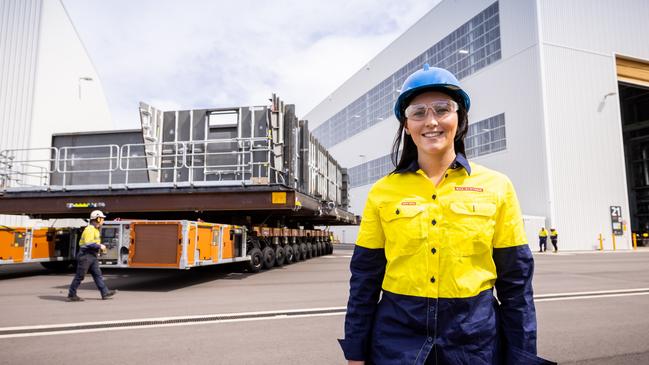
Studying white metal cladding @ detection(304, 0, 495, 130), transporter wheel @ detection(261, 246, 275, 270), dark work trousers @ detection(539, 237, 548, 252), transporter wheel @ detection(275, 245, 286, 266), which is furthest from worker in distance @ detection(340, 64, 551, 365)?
white metal cladding @ detection(304, 0, 495, 130)

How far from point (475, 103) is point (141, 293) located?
26.3 m

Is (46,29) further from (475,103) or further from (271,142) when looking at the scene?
(475,103)

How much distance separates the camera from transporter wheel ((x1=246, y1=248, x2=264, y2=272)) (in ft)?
38.1

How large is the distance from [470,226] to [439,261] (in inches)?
7.3

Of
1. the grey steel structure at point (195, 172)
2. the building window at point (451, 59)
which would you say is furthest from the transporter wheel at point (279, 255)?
the building window at point (451, 59)

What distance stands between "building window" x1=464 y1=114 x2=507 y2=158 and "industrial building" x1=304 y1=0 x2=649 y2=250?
67 mm

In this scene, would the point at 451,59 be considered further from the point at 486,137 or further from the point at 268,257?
the point at 268,257

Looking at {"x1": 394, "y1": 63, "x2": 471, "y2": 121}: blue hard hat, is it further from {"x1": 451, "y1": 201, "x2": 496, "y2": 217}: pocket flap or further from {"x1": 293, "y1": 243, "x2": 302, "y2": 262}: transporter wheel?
{"x1": 293, "y1": 243, "x2": 302, "y2": 262}: transporter wheel

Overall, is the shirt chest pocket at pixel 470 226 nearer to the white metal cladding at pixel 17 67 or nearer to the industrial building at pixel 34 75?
the industrial building at pixel 34 75

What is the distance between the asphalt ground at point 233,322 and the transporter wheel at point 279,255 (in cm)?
322

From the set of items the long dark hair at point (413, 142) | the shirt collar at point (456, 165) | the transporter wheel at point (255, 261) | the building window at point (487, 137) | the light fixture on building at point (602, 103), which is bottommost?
the transporter wheel at point (255, 261)

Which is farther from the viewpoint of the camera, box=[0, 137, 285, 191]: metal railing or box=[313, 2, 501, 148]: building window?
box=[313, 2, 501, 148]: building window

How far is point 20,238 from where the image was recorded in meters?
10.6

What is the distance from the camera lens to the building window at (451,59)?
28062 millimetres
